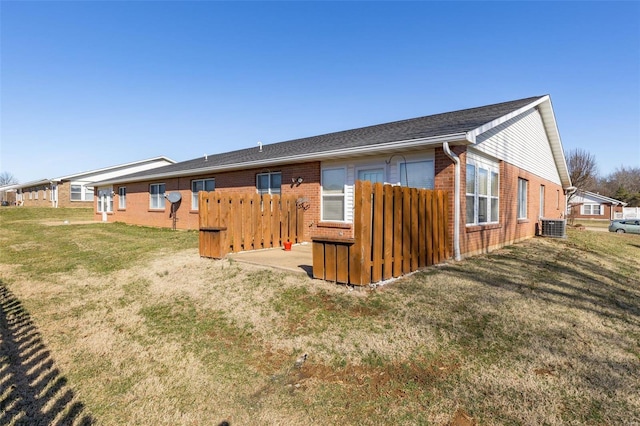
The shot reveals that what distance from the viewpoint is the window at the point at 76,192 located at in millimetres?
34438

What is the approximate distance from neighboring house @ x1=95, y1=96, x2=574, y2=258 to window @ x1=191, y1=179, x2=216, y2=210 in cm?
5

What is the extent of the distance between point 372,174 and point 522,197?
7.40 metres

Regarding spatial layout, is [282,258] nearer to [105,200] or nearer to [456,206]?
[456,206]

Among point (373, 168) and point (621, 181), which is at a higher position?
point (621, 181)

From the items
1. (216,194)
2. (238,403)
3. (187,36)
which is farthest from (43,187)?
(238,403)

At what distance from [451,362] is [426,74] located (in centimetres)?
1499

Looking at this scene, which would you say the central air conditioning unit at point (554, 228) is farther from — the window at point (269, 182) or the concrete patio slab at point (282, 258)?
the window at point (269, 182)

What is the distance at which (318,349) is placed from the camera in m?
3.74

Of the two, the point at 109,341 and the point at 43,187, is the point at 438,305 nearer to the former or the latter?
the point at 109,341

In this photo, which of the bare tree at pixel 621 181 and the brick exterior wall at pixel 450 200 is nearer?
the brick exterior wall at pixel 450 200

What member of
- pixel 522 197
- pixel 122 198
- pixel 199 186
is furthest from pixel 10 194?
pixel 522 197

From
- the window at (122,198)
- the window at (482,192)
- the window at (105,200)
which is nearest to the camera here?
the window at (482,192)

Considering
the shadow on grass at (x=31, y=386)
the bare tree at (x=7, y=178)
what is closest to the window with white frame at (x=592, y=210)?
the shadow on grass at (x=31, y=386)

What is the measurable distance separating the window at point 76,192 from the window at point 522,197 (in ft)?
131
